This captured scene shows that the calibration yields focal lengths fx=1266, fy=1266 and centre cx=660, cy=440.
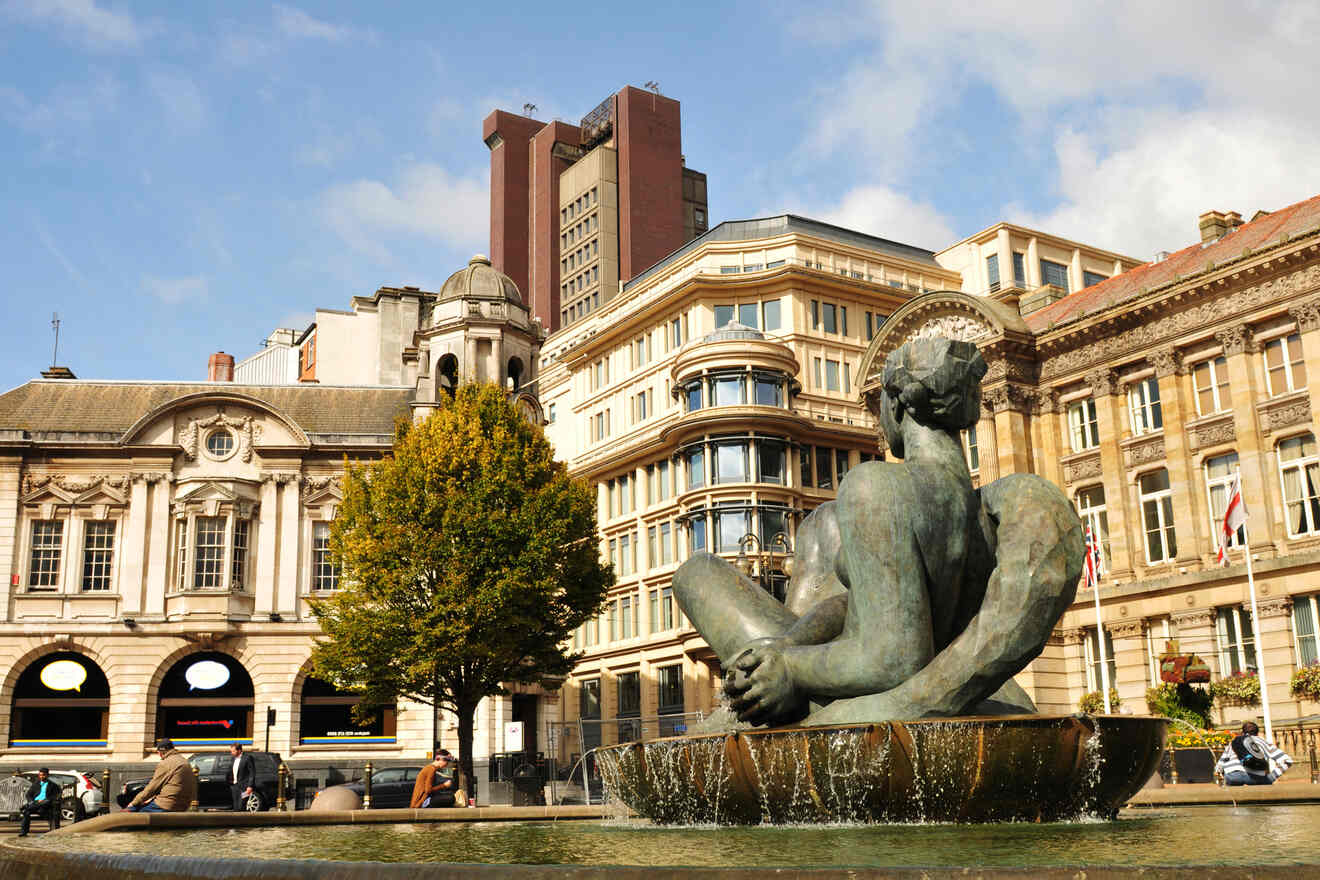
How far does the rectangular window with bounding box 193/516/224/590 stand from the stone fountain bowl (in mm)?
40429

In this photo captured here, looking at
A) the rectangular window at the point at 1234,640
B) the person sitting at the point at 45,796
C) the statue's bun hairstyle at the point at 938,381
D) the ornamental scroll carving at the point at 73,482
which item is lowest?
the person sitting at the point at 45,796

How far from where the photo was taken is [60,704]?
44781 mm

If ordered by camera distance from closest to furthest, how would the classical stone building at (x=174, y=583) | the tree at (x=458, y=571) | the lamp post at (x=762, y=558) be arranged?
the tree at (x=458, y=571) < the classical stone building at (x=174, y=583) < the lamp post at (x=762, y=558)

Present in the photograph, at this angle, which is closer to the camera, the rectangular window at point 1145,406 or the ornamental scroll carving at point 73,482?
the rectangular window at point 1145,406

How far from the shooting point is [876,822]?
832 cm

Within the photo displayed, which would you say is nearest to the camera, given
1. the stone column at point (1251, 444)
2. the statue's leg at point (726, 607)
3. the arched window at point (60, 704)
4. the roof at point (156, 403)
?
the statue's leg at point (726, 607)

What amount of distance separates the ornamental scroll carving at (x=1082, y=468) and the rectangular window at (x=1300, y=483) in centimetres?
671

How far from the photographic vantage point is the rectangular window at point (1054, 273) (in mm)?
67750

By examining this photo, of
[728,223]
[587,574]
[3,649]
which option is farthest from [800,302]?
[3,649]

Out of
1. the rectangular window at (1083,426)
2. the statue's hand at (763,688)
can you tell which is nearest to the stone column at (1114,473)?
the rectangular window at (1083,426)

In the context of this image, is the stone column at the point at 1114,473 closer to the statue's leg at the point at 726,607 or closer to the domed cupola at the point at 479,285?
the domed cupola at the point at 479,285

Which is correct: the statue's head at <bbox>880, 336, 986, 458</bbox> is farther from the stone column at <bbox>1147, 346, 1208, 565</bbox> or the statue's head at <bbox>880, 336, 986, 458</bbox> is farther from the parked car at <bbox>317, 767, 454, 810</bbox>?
the stone column at <bbox>1147, 346, 1208, 565</bbox>

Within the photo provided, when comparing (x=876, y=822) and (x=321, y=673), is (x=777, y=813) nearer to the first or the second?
(x=876, y=822)

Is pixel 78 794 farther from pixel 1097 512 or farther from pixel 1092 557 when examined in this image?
pixel 1097 512
